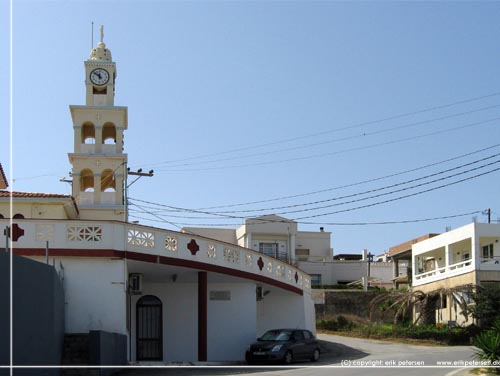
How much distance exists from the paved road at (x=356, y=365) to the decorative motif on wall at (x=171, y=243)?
12.7 feet

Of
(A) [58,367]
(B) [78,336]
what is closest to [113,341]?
(B) [78,336]

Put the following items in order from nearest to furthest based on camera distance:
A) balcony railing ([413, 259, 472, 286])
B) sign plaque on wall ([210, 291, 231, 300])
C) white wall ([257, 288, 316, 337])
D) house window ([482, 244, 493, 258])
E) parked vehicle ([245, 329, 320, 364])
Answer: parked vehicle ([245, 329, 320, 364]), sign plaque on wall ([210, 291, 231, 300]), white wall ([257, 288, 316, 337]), balcony railing ([413, 259, 472, 286]), house window ([482, 244, 493, 258])

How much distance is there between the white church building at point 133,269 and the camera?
23125 mm

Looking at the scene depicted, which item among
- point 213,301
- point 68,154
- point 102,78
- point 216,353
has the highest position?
point 102,78

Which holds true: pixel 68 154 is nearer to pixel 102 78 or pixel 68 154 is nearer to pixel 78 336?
pixel 102 78

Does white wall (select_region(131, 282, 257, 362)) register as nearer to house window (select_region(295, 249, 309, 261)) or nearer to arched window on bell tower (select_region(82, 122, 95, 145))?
arched window on bell tower (select_region(82, 122, 95, 145))

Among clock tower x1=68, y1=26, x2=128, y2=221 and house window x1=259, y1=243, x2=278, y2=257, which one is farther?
house window x1=259, y1=243, x2=278, y2=257

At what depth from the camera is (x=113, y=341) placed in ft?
71.1

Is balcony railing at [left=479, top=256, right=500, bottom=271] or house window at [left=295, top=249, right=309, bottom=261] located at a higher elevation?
house window at [left=295, top=249, right=309, bottom=261]

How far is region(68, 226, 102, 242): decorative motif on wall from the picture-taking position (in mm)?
23234

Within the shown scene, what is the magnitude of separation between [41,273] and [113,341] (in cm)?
396

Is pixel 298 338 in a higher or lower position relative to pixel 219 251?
lower

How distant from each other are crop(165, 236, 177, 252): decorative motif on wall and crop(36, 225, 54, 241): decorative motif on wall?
12.1 feet

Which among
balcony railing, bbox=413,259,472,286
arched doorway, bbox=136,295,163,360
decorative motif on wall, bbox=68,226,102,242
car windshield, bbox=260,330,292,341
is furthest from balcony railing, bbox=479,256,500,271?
decorative motif on wall, bbox=68,226,102,242
